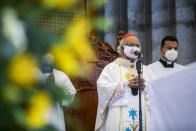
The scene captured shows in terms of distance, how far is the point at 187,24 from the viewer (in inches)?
283

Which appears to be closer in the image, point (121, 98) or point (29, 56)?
point (29, 56)

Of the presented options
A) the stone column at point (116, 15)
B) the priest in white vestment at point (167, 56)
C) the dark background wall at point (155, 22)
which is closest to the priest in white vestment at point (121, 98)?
the priest in white vestment at point (167, 56)

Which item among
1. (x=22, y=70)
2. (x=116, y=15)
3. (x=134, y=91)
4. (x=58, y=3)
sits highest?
(x=116, y=15)

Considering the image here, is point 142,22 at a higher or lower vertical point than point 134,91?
higher

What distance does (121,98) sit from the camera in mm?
5215

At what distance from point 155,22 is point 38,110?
6.78 m

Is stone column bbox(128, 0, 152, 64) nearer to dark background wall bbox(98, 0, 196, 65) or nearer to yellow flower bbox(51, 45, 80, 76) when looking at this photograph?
dark background wall bbox(98, 0, 196, 65)

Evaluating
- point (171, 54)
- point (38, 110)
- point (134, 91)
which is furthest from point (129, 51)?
point (38, 110)

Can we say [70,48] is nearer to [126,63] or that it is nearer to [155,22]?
[126,63]

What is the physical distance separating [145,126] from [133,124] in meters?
0.16

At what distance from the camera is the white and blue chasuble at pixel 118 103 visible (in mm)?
5145

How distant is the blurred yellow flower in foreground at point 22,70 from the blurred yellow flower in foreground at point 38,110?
49mm

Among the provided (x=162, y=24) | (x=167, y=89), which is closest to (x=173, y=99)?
(x=167, y=89)

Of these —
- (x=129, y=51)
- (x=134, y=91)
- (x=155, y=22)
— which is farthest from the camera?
(x=155, y=22)
